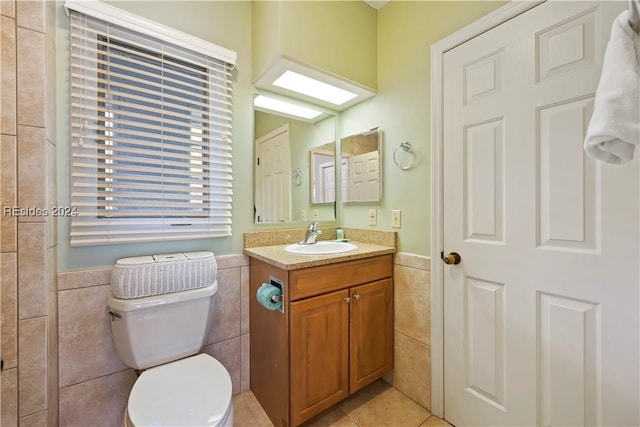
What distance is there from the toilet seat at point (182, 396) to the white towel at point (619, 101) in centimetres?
143

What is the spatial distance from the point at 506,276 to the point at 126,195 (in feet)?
6.06

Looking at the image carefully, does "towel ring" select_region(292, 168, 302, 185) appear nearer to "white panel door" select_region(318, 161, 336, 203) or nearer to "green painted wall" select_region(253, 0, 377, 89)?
"white panel door" select_region(318, 161, 336, 203)

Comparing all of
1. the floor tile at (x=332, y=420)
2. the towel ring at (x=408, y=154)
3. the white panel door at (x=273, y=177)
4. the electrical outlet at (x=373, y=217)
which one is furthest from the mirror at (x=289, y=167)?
the floor tile at (x=332, y=420)

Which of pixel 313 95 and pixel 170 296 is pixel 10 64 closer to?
pixel 170 296

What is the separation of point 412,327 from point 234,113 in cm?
170

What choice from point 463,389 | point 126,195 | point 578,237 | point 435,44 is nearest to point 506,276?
point 578,237

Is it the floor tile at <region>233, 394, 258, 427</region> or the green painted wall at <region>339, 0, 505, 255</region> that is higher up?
the green painted wall at <region>339, 0, 505, 255</region>

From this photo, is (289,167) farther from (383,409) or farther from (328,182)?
(383,409)

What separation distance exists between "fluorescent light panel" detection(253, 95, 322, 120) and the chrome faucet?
0.82m

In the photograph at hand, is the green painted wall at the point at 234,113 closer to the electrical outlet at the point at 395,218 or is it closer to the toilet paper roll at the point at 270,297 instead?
the toilet paper roll at the point at 270,297

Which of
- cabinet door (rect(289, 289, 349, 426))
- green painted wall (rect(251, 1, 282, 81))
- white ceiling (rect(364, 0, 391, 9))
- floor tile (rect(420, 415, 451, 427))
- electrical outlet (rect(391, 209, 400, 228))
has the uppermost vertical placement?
white ceiling (rect(364, 0, 391, 9))

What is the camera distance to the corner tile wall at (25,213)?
36.3 inches

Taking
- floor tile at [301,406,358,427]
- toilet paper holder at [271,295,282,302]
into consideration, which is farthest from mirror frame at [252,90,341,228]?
floor tile at [301,406,358,427]

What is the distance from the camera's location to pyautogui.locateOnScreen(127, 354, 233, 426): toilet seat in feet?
2.92
